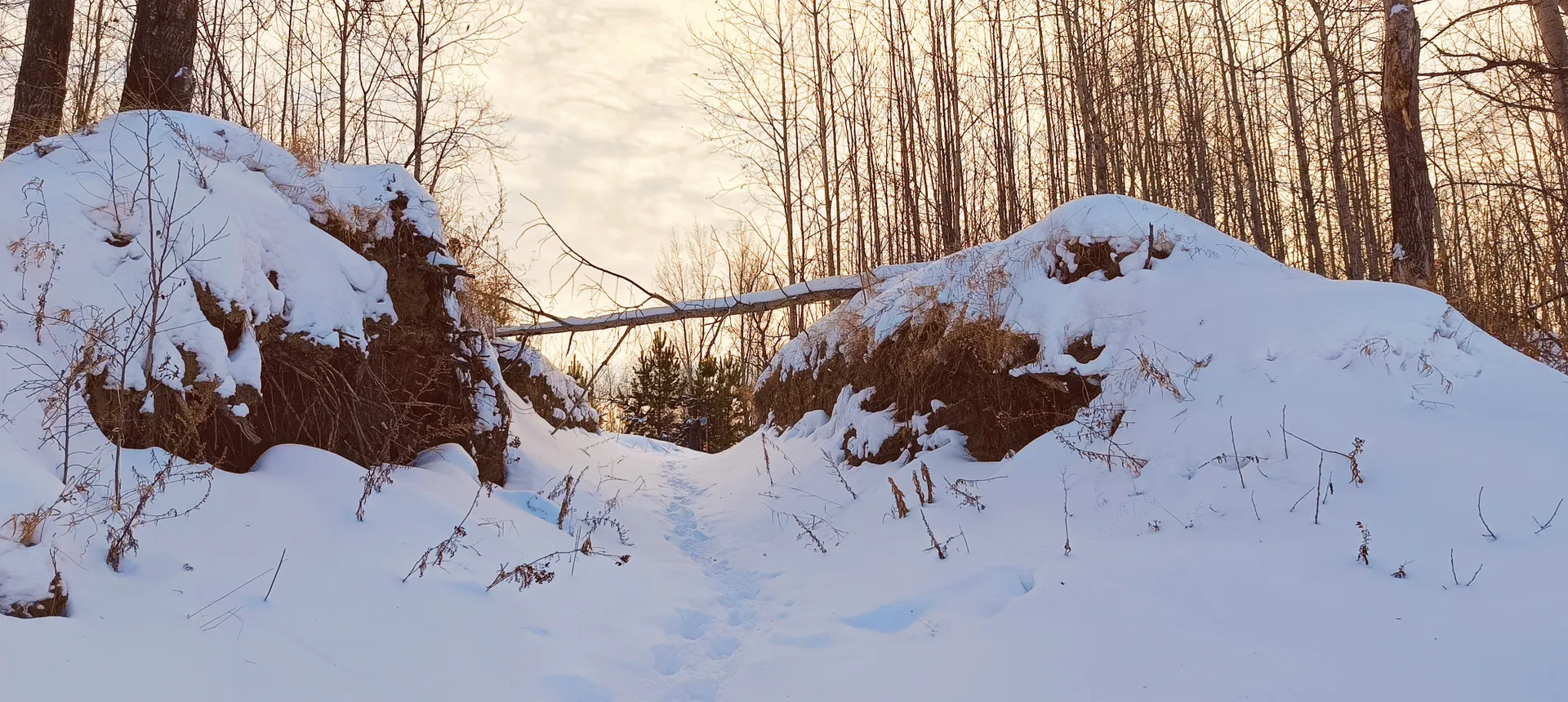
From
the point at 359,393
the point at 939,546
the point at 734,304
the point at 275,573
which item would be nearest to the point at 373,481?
the point at 359,393

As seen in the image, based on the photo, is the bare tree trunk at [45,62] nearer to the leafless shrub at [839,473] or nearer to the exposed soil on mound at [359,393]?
the exposed soil on mound at [359,393]

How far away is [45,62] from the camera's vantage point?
7156 mm

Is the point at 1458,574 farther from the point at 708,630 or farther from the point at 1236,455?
the point at 708,630

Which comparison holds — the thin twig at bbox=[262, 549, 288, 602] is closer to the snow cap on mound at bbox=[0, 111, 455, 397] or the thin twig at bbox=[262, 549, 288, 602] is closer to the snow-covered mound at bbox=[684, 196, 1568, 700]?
the snow cap on mound at bbox=[0, 111, 455, 397]

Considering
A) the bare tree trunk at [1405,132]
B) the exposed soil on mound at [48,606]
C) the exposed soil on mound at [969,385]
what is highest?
the bare tree trunk at [1405,132]

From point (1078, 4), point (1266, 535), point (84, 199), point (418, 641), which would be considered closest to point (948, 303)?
point (1266, 535)

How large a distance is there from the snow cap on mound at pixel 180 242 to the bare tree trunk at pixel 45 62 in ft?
8.88

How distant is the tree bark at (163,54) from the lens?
6328mm

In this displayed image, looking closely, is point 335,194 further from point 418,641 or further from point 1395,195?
point 1395,195

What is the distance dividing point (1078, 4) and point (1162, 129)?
11.8ft

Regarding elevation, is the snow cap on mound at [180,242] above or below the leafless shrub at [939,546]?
above

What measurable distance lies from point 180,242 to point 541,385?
7379 mm

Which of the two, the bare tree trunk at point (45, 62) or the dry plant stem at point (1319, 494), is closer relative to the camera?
the dry plant stem at point (1319, 494)

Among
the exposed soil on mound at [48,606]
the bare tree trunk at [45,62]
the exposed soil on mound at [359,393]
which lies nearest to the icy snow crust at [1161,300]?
the exposed soil on mound at [359,393]
